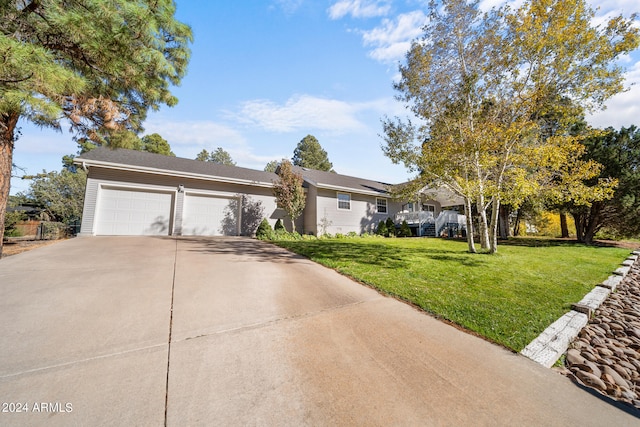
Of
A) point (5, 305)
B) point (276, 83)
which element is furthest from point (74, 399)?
point (276, 83)

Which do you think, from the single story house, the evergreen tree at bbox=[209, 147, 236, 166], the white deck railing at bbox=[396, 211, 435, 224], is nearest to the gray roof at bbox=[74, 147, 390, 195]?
the single story house

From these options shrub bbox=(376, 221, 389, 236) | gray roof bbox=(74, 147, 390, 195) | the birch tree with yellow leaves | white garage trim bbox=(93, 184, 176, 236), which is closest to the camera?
the birch tree with yellow leaves

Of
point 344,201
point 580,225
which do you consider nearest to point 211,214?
point 344,201

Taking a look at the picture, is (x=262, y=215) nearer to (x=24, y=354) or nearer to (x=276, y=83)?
(x=276, y=83)

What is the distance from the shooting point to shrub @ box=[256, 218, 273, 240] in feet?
38.5

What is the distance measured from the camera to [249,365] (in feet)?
7.07

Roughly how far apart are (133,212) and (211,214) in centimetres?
314

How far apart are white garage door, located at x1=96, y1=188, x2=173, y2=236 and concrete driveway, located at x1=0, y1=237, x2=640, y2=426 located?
7.32 m

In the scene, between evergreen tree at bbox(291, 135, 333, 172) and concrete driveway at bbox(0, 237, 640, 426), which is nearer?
Answer: concrete driveway at bbox(0, 237, 640, 426)

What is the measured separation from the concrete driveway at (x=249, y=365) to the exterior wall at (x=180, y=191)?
24.6 ft

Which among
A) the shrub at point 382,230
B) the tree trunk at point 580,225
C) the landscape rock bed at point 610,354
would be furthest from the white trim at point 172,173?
the tree trunk at point 580,225

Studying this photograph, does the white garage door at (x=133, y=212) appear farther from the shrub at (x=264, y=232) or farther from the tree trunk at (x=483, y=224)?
the tree trunk at (x=483, y=224)

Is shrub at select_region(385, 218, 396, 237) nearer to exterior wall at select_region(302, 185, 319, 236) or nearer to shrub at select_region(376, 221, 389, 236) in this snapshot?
shrub at select_region(376, 221, 389, 236)

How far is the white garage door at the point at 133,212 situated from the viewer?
10.1 meters
